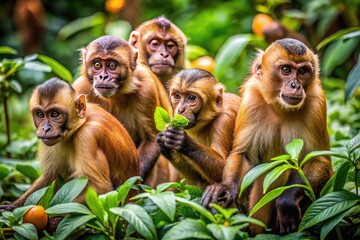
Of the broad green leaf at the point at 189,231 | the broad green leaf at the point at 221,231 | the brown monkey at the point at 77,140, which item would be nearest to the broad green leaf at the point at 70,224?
the broad green leaf at the point at 189,231

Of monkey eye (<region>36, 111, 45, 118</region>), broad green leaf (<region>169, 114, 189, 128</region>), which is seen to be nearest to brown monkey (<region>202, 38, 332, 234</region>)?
broad green leaf (<region>169, 114, 189, 128</region>)

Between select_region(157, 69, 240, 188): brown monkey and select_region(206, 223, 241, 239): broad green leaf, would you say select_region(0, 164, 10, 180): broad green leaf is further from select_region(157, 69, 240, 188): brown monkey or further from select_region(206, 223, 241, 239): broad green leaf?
select_region(206, 223, 241, 239): broad green leaf

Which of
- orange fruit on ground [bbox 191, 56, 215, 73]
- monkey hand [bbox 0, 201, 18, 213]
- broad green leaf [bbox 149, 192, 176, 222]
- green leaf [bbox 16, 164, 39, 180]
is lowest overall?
monkey hand [bbox 0, 201, 18, 213]

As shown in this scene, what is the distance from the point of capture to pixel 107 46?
7.10 m

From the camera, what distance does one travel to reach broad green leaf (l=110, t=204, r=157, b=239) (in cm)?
471

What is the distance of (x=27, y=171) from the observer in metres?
7.10

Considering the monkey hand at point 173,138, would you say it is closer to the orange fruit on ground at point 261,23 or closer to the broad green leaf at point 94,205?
the broad green leaf at point 94,205

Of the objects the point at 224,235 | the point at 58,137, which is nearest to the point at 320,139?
the point at 224,235

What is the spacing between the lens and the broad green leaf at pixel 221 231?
458 centimetres

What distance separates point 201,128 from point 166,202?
198 cm

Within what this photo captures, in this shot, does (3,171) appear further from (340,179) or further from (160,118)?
(340,179)

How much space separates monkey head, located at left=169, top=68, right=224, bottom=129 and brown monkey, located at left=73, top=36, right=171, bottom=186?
783 mm

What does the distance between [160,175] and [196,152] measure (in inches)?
86.7

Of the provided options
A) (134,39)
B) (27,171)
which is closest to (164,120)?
(27,171)
